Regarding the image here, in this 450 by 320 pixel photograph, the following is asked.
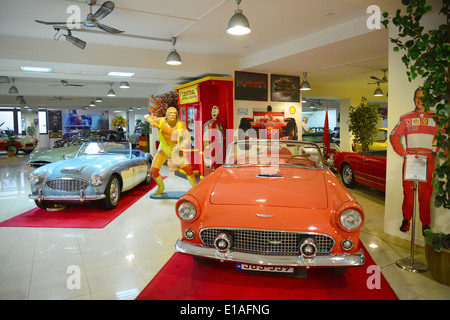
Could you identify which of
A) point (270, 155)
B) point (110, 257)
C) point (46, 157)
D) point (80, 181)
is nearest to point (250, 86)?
point (270, 155)

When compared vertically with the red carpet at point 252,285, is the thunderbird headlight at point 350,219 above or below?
above

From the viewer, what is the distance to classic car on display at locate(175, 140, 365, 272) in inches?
98.3

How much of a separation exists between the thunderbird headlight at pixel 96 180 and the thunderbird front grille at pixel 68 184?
4.7 inches

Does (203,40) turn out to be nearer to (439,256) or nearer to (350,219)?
(350,219)

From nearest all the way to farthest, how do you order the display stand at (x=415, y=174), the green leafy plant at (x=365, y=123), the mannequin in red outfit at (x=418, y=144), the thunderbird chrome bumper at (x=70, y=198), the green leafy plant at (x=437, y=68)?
the green leafy plant at (x=437, y=68) < the display stand at (x=415, y=174) < the mannequin in red outfit at (x=418, y=144) < the thunderbird chrome bumper at (x=70, y=198) < the green leafy plant at (x=365, y=123)

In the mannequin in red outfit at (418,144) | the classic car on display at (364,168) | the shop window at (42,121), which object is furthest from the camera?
the shop window at (42,121)

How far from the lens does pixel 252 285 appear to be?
9.20ft

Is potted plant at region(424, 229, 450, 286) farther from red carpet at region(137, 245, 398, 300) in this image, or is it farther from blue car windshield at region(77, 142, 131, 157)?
blue car windshield at region(77, 142, 131, 157)

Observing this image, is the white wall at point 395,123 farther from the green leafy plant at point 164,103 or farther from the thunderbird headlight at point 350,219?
the green leafy plant at point 164,103

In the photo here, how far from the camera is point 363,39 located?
538cm

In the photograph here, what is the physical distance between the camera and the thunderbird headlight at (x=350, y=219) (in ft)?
8.32

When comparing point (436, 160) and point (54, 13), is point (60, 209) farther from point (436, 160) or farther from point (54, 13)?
point (436, 160)

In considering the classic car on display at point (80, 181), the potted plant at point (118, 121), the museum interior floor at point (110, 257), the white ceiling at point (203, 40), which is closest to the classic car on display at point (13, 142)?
the potted plant at point (118, 121)
